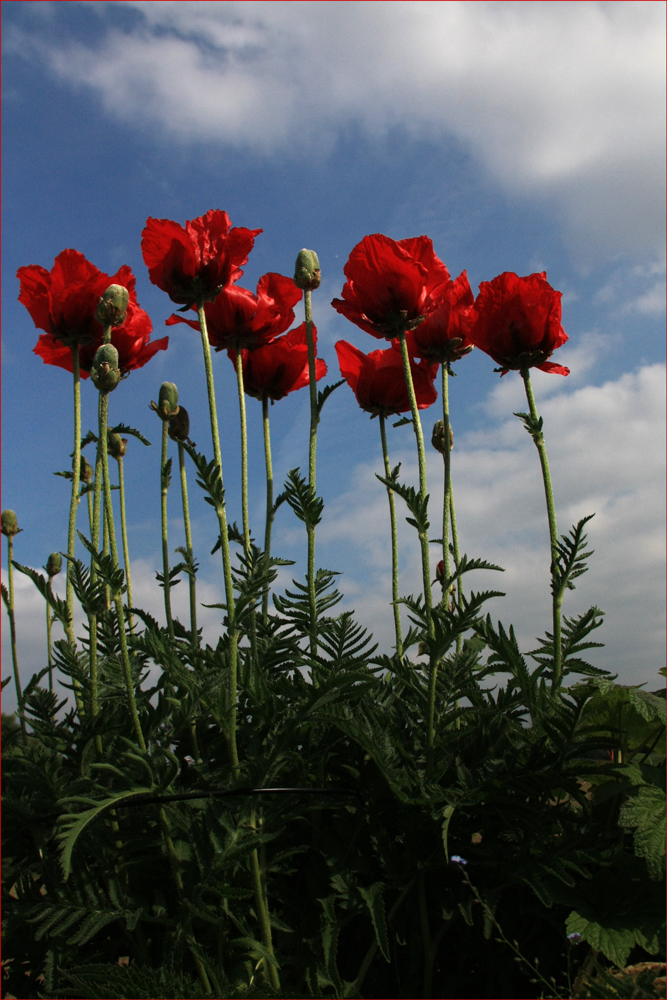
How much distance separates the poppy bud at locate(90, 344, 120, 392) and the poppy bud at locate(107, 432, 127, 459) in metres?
0.45

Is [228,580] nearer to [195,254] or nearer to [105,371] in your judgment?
[105,371]

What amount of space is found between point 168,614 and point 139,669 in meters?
0.17

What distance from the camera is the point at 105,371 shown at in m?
1.35

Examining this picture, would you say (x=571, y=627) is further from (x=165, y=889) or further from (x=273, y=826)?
(x=165, y=889)

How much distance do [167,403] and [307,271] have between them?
433mm

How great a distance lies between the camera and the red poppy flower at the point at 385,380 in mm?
1830

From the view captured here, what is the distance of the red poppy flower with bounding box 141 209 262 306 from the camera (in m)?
1.46

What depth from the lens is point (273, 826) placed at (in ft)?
4.12

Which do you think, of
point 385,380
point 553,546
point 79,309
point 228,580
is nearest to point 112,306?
point 79,309

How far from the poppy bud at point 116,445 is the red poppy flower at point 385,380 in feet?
1.96

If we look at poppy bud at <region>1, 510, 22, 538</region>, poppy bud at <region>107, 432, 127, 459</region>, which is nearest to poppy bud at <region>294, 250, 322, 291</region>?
poppy bud at <region>107, 432, 127, 459</region>

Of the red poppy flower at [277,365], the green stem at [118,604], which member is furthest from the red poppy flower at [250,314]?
the green stem at [118,604]

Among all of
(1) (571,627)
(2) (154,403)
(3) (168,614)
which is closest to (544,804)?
(1) (571,627)

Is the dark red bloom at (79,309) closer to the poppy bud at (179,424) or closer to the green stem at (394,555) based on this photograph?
the poppy bud at (179,424)
